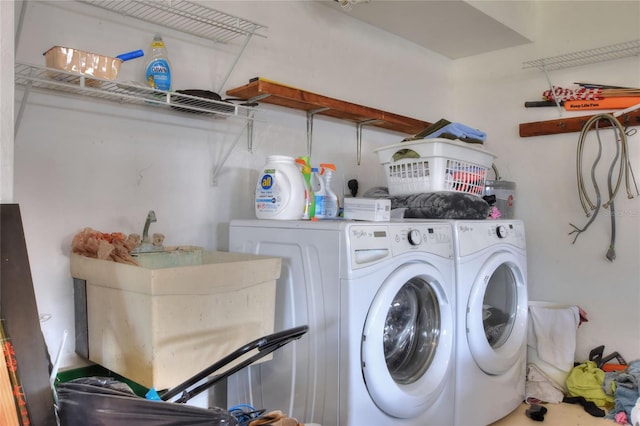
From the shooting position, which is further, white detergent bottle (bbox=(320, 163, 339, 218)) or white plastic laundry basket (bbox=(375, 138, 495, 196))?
white plastic laundry basket (bbox=(375, 138, 495, 196))

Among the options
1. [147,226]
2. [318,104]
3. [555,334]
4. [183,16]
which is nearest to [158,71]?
[183,16]

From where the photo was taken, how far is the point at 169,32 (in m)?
1.90

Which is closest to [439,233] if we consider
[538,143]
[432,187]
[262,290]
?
[432,187]

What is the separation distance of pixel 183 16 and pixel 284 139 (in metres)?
0.81

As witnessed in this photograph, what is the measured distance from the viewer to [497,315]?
2334 millimetres

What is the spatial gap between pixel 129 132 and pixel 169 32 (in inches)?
18.0

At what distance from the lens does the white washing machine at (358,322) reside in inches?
60.3

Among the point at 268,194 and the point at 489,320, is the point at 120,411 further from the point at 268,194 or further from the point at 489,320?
the point at 489,320

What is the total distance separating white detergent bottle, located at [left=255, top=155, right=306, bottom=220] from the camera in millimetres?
1863

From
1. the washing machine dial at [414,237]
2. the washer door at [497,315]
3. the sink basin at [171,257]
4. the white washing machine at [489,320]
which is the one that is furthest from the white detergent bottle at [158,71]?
the washer door at [497,315]

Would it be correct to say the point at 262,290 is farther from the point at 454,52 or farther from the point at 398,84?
the point at 454,52

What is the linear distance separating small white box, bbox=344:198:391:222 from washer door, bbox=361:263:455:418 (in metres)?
0.21

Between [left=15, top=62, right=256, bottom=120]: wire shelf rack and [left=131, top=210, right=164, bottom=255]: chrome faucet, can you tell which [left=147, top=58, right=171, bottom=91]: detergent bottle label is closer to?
[left=15, top=62, right=256, bottom=120]: wire shelf rack

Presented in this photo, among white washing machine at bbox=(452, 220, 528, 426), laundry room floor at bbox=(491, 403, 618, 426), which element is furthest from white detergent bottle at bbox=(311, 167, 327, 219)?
laundry room floor at bbox=(491, 403, 618, 426)
